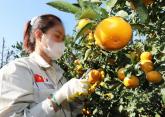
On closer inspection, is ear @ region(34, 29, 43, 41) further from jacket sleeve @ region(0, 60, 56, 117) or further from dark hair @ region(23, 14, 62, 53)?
jacket sleeve @ region(0, 60, 56, 117)

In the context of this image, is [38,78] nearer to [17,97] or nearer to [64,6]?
[17,97]

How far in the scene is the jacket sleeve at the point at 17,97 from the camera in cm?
212

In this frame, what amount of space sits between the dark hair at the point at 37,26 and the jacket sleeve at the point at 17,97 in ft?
1.34

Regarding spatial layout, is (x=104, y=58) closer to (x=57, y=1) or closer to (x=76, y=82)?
(x=76, y=82)

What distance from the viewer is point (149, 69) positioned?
2.13 metres

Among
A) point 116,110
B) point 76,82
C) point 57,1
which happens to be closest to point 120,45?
point 57,1

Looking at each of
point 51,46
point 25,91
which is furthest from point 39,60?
point 25,91

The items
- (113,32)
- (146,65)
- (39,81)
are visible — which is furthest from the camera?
(39,81)

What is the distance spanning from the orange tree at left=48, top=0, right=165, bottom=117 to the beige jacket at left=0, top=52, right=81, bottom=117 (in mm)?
392

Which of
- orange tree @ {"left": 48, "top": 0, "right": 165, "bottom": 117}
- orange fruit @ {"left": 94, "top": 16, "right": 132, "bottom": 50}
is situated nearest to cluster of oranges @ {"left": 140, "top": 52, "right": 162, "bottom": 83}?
orange tree @ {"left": 48, "top": 0, "right": 165, "bottom": 117}

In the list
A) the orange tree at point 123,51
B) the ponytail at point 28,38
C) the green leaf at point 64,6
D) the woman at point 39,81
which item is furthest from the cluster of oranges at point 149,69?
the ponytail at point 28,38

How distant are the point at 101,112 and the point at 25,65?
5.64ft

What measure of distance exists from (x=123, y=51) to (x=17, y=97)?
3.55ft

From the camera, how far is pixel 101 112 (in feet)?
12.4
